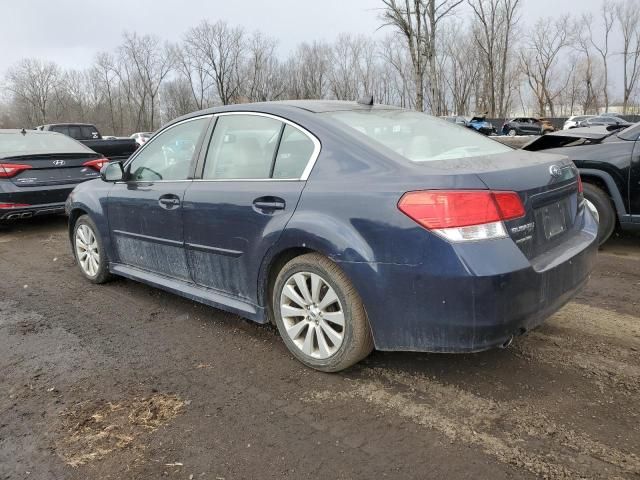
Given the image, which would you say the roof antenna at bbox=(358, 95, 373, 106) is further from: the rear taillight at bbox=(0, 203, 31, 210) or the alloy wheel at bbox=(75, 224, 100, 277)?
the rear taillight at bbox=(0, 203, 31, 210)

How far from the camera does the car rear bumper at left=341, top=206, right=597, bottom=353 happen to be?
2.43 metres

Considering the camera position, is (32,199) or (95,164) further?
(95,164)

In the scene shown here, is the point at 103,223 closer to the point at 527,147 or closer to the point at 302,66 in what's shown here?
the point at 527,147

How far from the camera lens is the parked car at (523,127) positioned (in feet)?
117

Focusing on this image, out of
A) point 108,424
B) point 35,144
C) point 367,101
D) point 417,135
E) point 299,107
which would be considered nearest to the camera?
point 108,424

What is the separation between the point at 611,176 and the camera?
5508 millimetres

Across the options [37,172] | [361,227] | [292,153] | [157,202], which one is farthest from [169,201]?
[37,172]

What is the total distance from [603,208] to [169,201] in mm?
4443

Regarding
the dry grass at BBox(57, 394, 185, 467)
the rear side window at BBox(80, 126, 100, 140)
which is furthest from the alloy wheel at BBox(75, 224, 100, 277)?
the rear side window at BBox(80, 126, 100, 140)

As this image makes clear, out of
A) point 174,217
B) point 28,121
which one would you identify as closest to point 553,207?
point 174,217

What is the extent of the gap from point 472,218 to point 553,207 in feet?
2.47

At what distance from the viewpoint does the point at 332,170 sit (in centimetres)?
295

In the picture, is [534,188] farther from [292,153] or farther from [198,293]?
[198,293]

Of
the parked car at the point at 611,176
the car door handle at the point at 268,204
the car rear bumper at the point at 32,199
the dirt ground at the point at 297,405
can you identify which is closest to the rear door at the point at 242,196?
the car door handle at the point at 268,204
